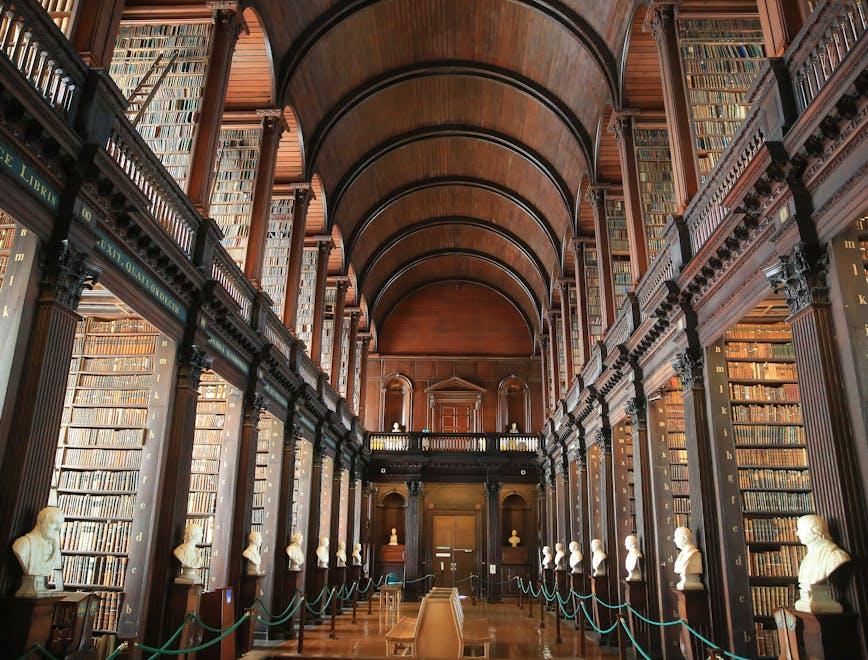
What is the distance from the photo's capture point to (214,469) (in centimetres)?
939

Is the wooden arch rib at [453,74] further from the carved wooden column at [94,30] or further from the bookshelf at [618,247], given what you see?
the carved wooden column at [94,30]

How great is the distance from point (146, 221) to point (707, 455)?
19.3 feet

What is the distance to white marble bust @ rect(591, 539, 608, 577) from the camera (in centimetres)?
1027

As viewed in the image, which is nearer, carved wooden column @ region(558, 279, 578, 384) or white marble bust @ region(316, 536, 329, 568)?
white marble bust @ region(316, 536, 329, 568)

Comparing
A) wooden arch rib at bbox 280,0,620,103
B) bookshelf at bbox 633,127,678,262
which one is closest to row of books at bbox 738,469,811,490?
bookshelf at bbox 633,127,678,262

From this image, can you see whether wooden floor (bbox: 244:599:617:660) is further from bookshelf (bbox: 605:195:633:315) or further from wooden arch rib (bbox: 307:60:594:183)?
wooden arch rib (bbox: 307:60:594:183)

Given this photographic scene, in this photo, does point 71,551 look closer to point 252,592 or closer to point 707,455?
point 252,592

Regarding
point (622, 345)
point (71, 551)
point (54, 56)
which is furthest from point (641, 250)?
point (71, 551)

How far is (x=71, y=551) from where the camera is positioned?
7.10m

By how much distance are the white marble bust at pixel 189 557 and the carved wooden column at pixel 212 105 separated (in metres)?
3.48

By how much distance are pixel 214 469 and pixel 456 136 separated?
Answer: 31.2 ft

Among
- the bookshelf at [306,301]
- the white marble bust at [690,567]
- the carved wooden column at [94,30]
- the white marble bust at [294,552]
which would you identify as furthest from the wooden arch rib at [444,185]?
the carved wooden column at [94,30]

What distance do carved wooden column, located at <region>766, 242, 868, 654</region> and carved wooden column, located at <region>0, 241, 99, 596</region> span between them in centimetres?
533

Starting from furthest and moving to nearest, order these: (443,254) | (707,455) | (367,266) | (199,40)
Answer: (443,254)
(367,266)
(199,40)
(707,455)
